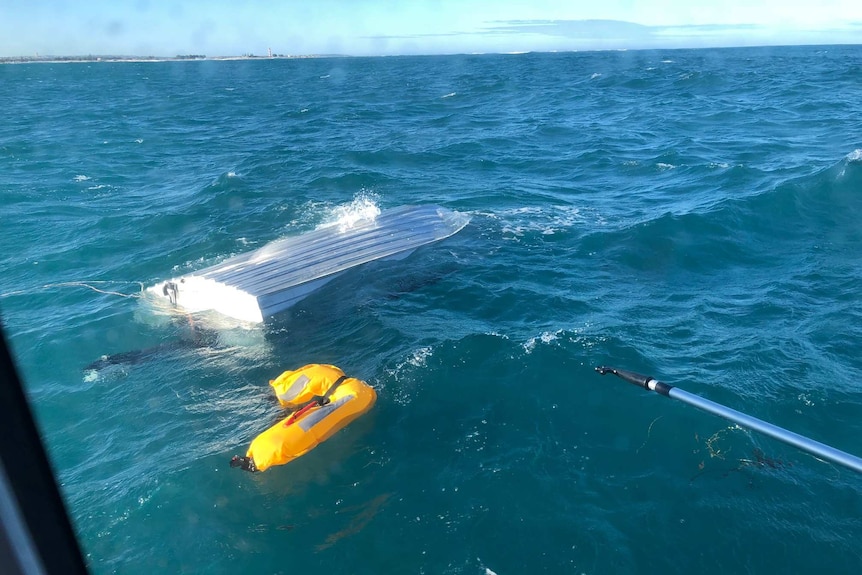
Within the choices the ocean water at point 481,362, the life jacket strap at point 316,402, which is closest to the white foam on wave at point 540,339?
the ocean water at point 481,362

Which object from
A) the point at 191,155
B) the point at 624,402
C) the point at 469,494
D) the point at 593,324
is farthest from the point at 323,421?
the point at 191,155

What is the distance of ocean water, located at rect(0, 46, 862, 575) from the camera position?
322 inches

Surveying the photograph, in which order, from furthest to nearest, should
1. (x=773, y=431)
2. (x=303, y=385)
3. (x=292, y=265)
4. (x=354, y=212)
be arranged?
(x=354, y=212) → (x=292, y=265) → (x=303, y=385) → (x=773, y=431)

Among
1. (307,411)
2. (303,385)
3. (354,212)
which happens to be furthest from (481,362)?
(354,212)

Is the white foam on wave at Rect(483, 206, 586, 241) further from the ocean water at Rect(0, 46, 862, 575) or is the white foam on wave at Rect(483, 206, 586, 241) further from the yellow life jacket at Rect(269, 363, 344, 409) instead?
the yellow life jacket at Rect(269, 363, 344, 409)

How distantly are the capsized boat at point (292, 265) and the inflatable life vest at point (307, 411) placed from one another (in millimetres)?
3505

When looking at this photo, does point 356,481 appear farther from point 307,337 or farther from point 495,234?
point 495,234

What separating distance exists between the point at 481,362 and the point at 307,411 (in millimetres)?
4000

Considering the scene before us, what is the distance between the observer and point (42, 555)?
194 centimetres

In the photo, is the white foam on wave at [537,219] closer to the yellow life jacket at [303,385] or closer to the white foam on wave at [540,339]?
the white foam on wave at [540,339]

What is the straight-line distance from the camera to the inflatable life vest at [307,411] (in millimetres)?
8875

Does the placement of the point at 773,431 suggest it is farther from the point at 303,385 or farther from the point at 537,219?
the point at 537,219

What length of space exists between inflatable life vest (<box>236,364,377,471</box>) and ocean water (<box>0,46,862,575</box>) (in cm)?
47

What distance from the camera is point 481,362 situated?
12.1 metres
